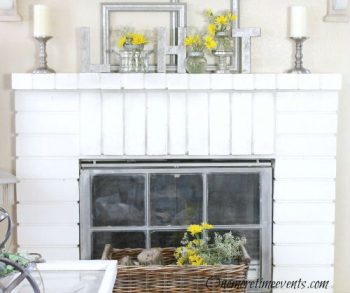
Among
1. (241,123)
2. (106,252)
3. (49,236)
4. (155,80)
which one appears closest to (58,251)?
(49,236)

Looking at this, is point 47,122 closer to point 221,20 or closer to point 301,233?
point 221,20

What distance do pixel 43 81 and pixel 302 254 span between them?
148 centimetres

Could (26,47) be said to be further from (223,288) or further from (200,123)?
(223,288)

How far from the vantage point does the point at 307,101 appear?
10.3ft

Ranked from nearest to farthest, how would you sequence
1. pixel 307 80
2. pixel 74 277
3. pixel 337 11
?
1. pixel 74 277
2. pixel 307 80
3. pixel 337 11

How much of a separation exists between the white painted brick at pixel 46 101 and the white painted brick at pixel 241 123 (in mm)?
745

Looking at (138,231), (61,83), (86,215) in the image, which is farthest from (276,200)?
(61,83)

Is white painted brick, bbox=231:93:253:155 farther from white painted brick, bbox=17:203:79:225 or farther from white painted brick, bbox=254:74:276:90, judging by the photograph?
white painted brick, bbox=17:203:79:225

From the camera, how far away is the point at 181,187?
10.5 ft

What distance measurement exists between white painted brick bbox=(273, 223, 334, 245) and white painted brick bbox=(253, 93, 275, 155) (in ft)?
1.26

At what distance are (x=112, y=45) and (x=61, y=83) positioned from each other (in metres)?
0.33

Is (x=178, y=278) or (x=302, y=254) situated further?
(x=302, y=254)

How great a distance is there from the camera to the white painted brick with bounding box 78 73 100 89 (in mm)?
3014

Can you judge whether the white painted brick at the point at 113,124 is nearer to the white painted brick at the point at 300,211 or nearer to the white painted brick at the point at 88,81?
the white painted brick at the point at 88,81
